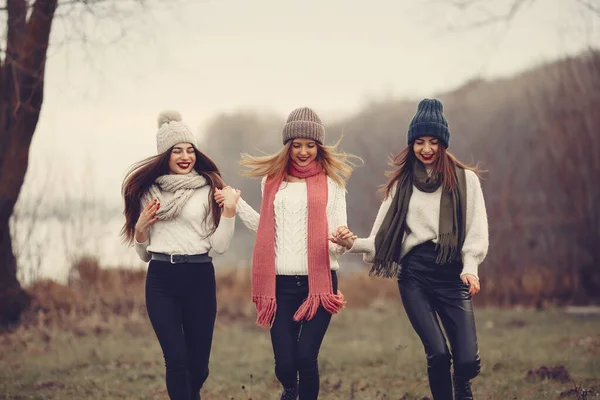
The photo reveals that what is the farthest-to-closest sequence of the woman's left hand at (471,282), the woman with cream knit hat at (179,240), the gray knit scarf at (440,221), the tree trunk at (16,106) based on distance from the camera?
the tree trunk at (16,106)
the woman with cream knit hat at (179,240)
the gray knit scarf at (440,221)
the woman's left hand at (471,282)

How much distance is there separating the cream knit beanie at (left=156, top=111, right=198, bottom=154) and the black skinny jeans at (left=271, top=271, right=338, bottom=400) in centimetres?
116

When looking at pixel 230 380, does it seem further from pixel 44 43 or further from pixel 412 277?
pixel 44 43

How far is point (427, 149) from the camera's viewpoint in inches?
207

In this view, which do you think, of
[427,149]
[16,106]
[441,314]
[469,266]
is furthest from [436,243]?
[16,106]

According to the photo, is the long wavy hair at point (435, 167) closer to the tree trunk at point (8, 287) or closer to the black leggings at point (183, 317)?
the black leggings at point (183, 317)

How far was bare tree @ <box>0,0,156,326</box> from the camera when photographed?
1009 cm

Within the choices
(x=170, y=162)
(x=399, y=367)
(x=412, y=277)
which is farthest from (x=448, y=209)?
(x=399, y=367)

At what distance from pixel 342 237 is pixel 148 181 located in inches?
55.8

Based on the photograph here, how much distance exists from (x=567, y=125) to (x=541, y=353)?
6548mm

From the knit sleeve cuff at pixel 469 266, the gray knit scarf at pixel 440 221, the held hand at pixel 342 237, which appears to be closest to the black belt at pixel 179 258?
the held hand at pixel 342 237

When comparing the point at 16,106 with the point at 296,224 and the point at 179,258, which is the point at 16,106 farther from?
Result: the point at 296,224

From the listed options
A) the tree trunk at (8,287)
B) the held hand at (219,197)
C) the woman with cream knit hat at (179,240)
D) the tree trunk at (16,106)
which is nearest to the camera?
the woman with cream knit hat at (179,240)

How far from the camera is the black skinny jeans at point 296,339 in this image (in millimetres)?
5102

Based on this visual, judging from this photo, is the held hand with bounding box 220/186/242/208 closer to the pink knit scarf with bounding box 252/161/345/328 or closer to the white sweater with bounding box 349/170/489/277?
the pink knit scarf with bounding box 252/161/345/328
